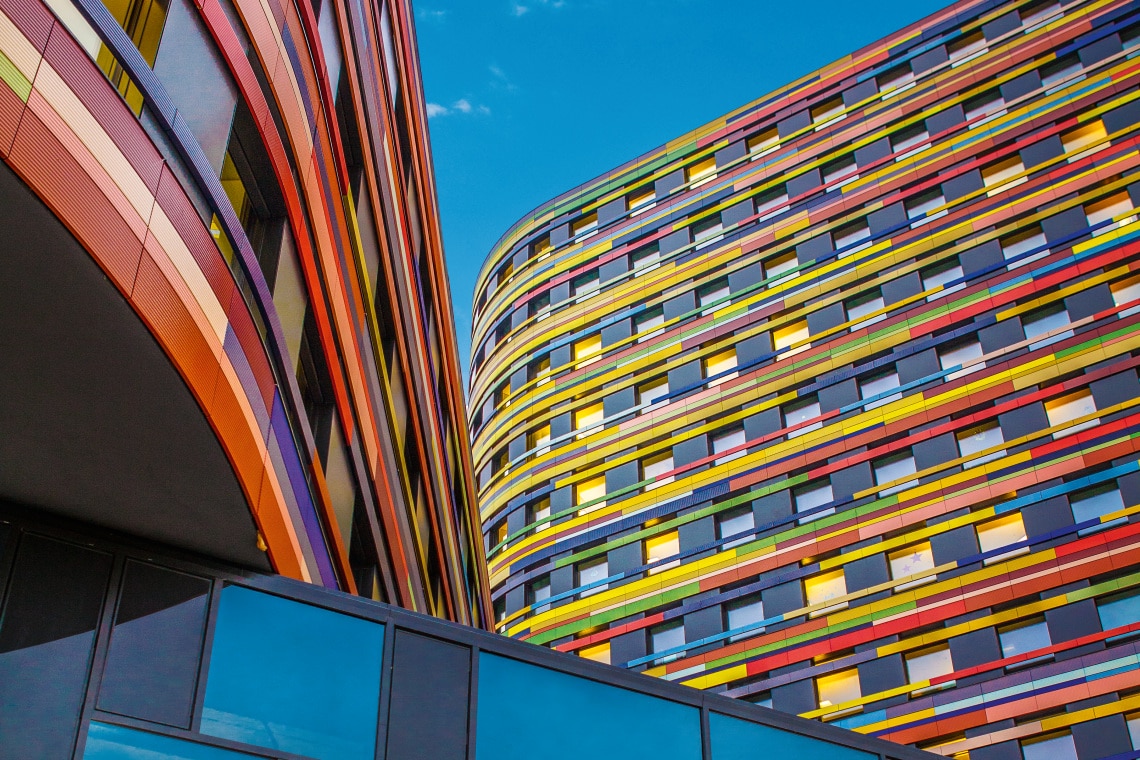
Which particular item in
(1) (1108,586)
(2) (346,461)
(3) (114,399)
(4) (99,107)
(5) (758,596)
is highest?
(5) (758,596)

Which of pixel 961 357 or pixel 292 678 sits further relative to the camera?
pixel 961 357

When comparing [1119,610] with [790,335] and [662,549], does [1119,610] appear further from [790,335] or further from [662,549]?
[790,335]

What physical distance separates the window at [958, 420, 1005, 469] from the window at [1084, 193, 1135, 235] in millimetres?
9275

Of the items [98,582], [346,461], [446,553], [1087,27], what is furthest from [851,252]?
[98,582]

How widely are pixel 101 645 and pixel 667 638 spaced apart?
40.1m

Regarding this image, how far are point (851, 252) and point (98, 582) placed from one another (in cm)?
4684

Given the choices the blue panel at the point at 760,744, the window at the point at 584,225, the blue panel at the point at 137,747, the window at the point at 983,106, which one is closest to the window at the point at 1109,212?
the window at the point at 983,106

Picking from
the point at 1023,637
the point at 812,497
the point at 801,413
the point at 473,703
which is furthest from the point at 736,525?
the point at 473,703

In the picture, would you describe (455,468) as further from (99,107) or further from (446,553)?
(99,107)

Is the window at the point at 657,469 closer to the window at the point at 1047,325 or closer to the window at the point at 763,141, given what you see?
the window at the point at 1047,325

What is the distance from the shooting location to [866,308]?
53375 mm

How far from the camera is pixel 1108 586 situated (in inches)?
1612

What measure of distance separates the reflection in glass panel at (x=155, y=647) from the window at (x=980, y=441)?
38.2 meters

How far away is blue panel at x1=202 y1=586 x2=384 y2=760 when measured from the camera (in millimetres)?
13086
